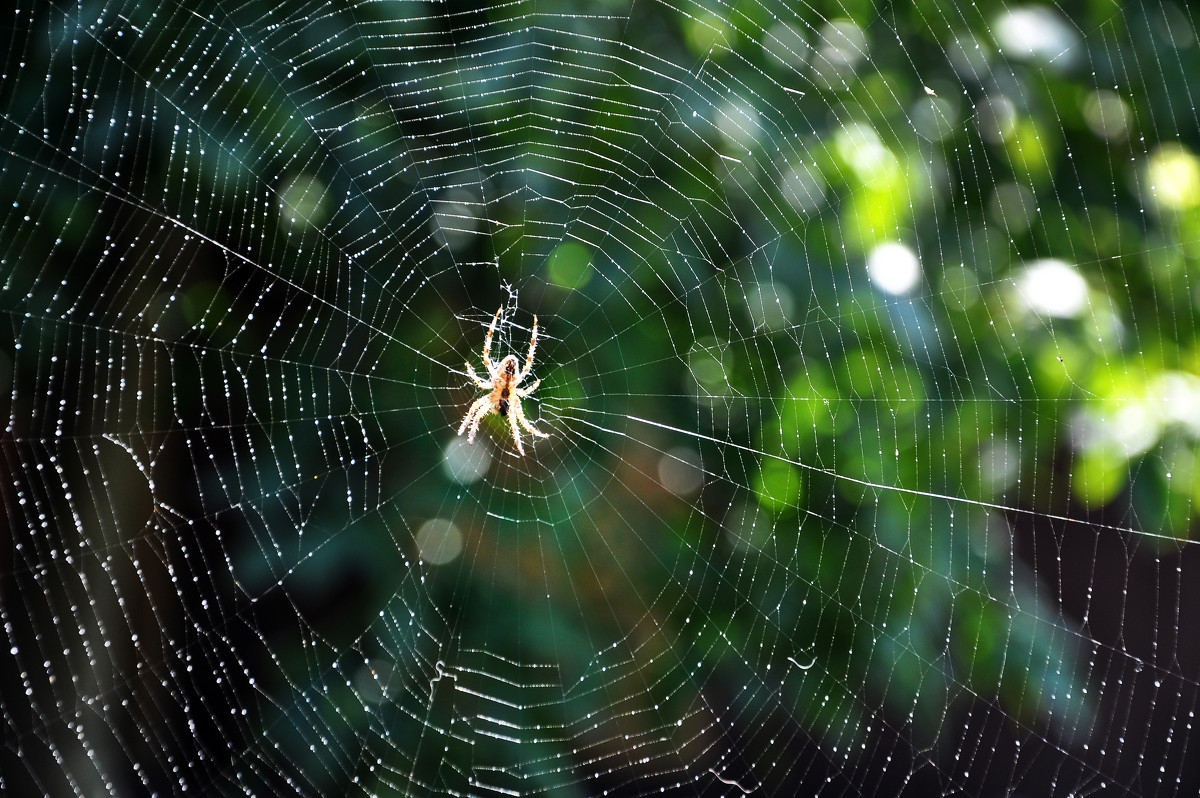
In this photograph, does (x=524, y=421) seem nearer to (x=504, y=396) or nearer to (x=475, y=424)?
(x=504, y=396)

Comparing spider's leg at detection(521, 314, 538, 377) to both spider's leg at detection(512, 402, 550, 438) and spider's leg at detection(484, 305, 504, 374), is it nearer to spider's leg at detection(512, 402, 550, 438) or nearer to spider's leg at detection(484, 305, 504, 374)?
spider's leg at detection(484, 305, 504, 374)

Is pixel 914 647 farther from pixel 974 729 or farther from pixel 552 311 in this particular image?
pixel 552 311

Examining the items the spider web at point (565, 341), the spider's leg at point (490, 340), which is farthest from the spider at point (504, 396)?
the spider web at point (565, 341)

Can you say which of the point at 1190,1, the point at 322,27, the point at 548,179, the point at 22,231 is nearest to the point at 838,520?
the point at 548,179

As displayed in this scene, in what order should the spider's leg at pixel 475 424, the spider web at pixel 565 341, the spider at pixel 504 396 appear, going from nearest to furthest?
the spider web at pixel 565 341
the spider's leg at pixel 475 424
the spider at pixel 504 396

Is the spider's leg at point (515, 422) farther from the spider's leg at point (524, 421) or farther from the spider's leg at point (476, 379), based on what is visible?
the spider's leg at point (476, 379)

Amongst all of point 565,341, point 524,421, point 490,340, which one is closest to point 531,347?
point 490,340

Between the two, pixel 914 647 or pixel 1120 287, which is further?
pixel 1120 287
